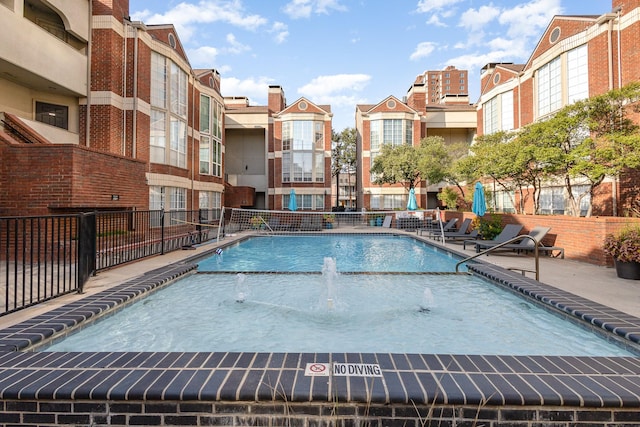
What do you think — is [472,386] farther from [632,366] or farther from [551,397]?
[632,366]

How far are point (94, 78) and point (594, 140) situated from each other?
71.7 feet

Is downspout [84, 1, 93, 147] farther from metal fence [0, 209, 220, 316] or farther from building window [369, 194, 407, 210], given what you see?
building window [369, 194, 407, 210]

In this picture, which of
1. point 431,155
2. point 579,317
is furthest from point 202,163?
point 579,317

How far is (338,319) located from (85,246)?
5140 millimetres

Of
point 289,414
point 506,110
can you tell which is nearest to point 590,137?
point 289,414

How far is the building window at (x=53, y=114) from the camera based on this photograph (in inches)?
580

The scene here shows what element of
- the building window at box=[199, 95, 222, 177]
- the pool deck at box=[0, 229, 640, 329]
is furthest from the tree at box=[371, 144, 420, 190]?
the pool deck at box=[0, 229, 640, 329]

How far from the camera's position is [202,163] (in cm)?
2375

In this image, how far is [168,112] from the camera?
736 inches

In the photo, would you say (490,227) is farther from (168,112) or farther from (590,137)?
(168,112)

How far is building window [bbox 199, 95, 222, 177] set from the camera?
77.9ft

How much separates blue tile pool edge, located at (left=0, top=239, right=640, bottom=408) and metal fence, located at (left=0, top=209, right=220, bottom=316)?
160 centimetres

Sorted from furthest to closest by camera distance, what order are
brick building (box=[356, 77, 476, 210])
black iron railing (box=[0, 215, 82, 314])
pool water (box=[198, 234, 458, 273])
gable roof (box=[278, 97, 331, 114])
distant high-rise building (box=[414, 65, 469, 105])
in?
distant high-rise building (box=[414, 65, 469, 105])
brick building (box=[356, 77, 476, 210])
gable roof (box=[278, 97, 331, 114])
pool water (box=[198, 234, 458, 273])
black iron railing (box=[0, 215, 82, 314])

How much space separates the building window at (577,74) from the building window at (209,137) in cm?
2351
